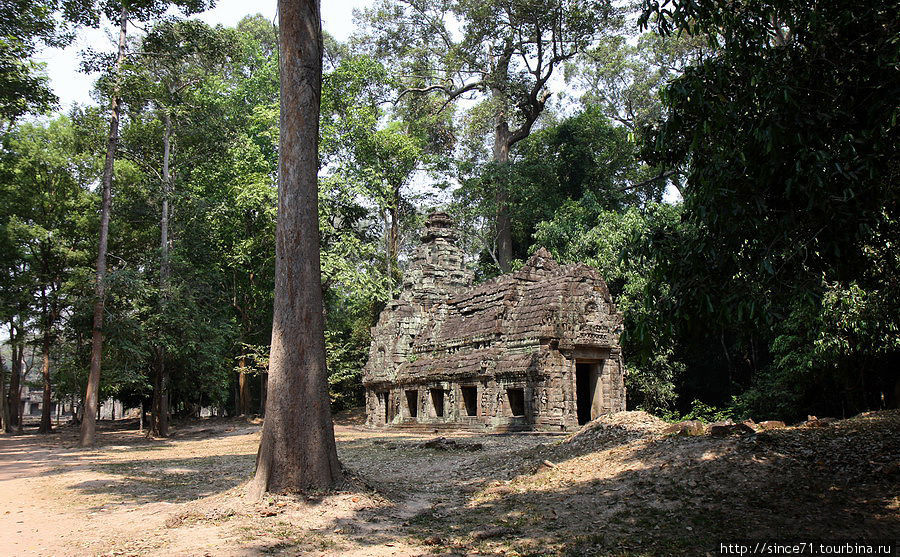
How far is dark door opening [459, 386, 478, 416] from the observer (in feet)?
67.9

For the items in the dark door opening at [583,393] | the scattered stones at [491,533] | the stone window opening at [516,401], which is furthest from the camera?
the dark door opening at [583,393]

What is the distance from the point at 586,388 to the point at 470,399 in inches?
171

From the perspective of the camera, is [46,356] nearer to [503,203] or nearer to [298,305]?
[503,203]

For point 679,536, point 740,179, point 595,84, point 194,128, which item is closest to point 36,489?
point 679,536

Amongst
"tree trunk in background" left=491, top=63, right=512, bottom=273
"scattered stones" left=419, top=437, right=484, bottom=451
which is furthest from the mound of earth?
"tree trunk in background" left=491, top=63, right=512, bottom=273

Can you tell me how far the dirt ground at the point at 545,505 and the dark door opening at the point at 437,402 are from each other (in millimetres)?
10883

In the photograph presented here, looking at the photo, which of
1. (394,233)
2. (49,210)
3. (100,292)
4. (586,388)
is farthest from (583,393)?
(49,210)

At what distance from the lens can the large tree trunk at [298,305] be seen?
25.2ft

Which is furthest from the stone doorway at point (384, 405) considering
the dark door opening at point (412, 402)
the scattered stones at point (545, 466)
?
the scattered stones at point (545, 466)

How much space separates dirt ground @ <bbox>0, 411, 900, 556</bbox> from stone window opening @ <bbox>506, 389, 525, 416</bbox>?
7.27 metres

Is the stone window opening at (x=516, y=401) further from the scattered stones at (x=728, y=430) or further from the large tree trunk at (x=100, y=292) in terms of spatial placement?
the large tree trunk at (x=100, y=292)

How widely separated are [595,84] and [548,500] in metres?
34.0

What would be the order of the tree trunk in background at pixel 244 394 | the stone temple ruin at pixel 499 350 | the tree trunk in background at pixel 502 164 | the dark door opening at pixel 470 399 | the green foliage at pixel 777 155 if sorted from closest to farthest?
the green foliage at pixel 777 155, the stone temple ruin at pixel 499 350, the dark door opening at pixel 470 399, the tree trunk in background at pixel 502 164, the tree trunk in background at pixel 244 394

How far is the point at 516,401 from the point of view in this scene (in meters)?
18.8
